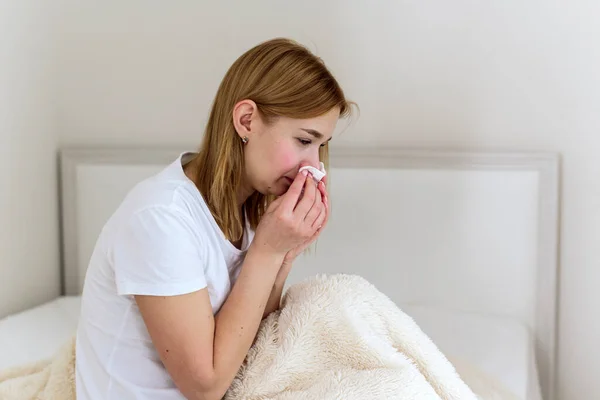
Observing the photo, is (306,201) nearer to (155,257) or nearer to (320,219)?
(320,219)

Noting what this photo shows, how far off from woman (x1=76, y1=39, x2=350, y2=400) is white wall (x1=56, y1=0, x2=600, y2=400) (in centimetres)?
70

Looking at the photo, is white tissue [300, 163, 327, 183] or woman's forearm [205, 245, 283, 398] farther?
white tissue [300, 163, 327, 183]

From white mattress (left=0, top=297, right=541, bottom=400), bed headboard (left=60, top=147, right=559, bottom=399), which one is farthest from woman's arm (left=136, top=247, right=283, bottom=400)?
bed headboard (left=60, top=147, right=559, bottom=399)

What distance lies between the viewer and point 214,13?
1.94 metres

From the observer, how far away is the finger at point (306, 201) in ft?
3.58

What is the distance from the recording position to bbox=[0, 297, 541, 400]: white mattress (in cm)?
143

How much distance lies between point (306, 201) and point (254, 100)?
18 centimetres

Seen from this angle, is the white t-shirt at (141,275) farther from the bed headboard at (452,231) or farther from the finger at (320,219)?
the bed headboard at (452,231)

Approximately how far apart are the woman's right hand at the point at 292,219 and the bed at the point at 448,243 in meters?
0.63

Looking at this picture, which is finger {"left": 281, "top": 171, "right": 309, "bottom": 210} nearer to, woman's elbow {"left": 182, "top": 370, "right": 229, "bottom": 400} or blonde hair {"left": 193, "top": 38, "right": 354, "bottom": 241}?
blonde hair {"left": 193, "top": 38, "right": 354, "bottom": 241}

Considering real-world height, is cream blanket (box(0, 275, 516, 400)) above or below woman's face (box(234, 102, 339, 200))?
below

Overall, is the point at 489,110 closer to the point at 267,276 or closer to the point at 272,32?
the point at 272,32

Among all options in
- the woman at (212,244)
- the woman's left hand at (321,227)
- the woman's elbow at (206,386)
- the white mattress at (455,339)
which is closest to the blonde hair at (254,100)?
the woman at (212,244)

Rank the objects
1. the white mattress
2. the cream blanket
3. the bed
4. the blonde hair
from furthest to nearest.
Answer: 1. the bed
2. the white mattress
3. the blonde hair
4. the cream blanket
